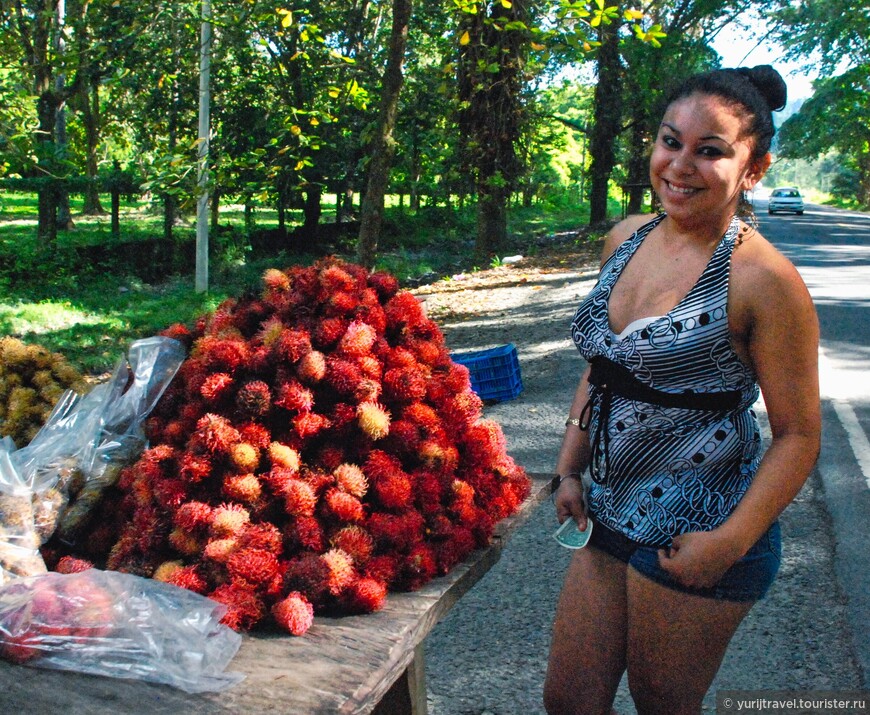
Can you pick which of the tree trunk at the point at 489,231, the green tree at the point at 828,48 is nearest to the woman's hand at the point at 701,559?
the tree trunk at the point at 489,231

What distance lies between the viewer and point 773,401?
1824 millimetres

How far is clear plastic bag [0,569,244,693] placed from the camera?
1.68m

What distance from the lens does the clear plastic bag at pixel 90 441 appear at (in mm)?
2303

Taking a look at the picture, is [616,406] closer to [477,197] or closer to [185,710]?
[185,710]

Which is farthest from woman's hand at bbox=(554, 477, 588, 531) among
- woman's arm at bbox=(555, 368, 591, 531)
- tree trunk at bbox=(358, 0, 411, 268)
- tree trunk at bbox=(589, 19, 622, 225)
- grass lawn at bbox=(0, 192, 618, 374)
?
tree trunk at bbox=(589, 19, 622, 225)

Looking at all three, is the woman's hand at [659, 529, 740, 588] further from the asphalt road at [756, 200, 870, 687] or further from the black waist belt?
the asphalt road at [756, 200, 870, 687]

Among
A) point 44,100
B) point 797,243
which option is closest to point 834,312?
point 797,243

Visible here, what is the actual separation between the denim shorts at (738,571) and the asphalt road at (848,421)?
6.02 feet

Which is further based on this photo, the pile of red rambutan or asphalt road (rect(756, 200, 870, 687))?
asphalt road (rect(756, 200, 870, 687))

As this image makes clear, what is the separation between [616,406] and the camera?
2062 millimetres

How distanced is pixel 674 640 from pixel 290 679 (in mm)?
835

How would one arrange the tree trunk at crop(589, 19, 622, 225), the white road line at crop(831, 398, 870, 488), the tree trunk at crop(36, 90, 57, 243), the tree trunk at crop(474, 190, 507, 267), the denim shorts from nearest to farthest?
the denim shorts → the white road line at crop(831, 398, 870, 488) → the tree trunk at crop(36, 90, 57, 243) → the tree trunk at crop(474, 190, 507, 267) → the tree trunk at crop(589, 19, 622, 225)

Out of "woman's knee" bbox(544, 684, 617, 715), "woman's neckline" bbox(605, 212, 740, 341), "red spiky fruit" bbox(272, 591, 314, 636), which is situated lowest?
"woman's knee" bbox(544, 684, 617, 715)

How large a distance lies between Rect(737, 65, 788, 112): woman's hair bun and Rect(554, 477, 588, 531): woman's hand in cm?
103
